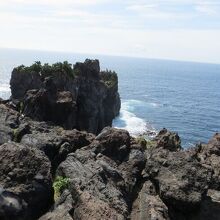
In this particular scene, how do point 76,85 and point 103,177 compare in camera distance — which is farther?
point 76,85

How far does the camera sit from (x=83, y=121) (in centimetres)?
9356

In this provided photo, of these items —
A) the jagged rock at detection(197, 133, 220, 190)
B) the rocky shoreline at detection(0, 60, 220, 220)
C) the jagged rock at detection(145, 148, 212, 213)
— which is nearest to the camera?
the rocky shoreline at detection(0, 60, 220, 220)

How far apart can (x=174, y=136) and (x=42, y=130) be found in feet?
56.8

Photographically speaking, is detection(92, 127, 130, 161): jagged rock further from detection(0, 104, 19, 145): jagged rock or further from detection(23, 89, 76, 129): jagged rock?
detection(23, 89, 76, 129): jagged rock

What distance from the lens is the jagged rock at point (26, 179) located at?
20469mm

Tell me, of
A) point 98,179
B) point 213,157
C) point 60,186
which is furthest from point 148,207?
point 213,157

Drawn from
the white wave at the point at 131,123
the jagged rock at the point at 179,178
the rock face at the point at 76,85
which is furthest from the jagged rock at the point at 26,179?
the white wave at the point at 131,123

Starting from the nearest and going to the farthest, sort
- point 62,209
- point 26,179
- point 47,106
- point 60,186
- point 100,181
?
point 62,209 → point 26,179 → point 100,181 → point 60,186 → point 47,106

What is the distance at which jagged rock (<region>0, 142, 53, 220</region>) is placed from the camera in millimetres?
20469

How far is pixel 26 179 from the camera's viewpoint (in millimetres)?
21219

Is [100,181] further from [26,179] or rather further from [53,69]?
[53,69]

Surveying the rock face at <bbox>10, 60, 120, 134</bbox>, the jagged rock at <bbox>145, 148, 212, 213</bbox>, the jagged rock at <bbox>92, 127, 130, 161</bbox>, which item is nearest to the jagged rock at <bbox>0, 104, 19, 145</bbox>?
the jagged rock at <bbox>92, 127, 130, 161</bbox>

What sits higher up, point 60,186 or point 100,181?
point 100,181

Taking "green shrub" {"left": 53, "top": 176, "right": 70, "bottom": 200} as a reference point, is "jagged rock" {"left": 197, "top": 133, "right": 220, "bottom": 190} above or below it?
below
